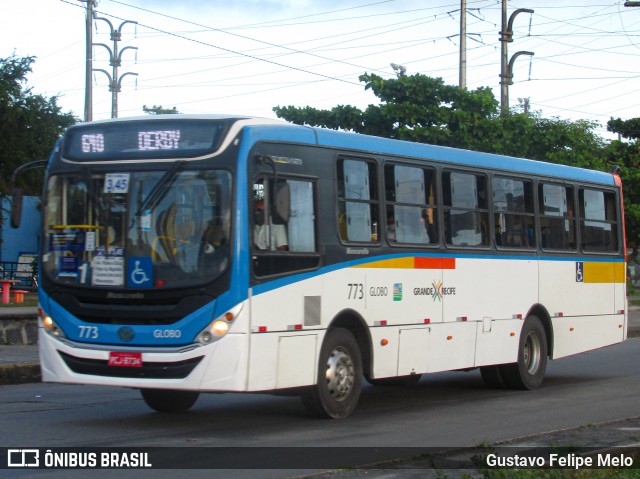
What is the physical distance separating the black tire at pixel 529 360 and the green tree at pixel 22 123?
90.3 feet

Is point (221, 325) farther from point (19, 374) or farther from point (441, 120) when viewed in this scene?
point (441, 120)

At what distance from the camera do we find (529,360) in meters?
15.7

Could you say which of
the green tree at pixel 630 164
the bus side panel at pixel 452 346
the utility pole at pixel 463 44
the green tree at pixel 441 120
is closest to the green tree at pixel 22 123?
the green tree at pixel 441 120

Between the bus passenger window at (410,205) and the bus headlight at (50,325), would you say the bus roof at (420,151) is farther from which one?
the bus headlight at (50,325)

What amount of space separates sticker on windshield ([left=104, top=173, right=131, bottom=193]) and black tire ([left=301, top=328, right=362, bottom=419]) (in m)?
2.53

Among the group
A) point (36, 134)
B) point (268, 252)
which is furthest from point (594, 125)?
point (268, 252)

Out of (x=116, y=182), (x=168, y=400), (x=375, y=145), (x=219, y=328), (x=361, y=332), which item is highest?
(x=375, y=145)

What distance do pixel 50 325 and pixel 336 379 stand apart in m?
2.92

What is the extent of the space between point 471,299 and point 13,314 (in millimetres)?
8283

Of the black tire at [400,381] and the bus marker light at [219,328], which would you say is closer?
the bus marker light at [219,328]

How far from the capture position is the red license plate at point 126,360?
10477mm

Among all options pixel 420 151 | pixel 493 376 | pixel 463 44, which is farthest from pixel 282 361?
pixel 463 44

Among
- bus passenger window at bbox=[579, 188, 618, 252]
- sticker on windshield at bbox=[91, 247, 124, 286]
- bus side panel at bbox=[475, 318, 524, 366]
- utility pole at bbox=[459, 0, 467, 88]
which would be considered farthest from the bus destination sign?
utility pole at bbox=[459, 0, 467, 88]

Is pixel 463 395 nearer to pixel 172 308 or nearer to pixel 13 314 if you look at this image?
pixel 172 308
